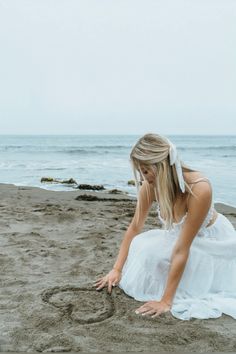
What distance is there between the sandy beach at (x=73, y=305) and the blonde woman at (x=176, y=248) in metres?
0.12

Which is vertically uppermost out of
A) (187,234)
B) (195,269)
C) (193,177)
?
(193,177)

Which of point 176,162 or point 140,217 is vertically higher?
point 176,162

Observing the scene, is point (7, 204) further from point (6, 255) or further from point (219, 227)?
point (219, 227)

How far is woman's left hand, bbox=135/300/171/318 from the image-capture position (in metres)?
3.01

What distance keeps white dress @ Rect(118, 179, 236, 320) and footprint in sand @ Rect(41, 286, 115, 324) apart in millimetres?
242

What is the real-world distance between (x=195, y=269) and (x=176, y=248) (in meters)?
0.30

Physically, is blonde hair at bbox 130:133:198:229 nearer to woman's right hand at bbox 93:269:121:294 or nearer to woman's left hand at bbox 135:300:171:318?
woman's left hand at bbox 135:300:171:318

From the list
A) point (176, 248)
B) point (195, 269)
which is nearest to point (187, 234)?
point (176, 248)

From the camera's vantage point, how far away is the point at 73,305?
319 cm

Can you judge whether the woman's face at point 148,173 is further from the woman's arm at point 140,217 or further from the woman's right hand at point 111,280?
the woman's right hand at point 111,280

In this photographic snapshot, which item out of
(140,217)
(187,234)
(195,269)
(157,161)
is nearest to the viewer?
(157,161)

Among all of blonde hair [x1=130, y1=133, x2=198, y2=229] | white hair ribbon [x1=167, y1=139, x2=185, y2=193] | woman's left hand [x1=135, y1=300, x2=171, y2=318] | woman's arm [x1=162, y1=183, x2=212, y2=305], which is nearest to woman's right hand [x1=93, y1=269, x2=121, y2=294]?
woman's left hand [x1=135, y1=300, x2=171, y2=318]

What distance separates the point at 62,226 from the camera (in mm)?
5883

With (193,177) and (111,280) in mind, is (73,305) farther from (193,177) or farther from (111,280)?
(193,177)
